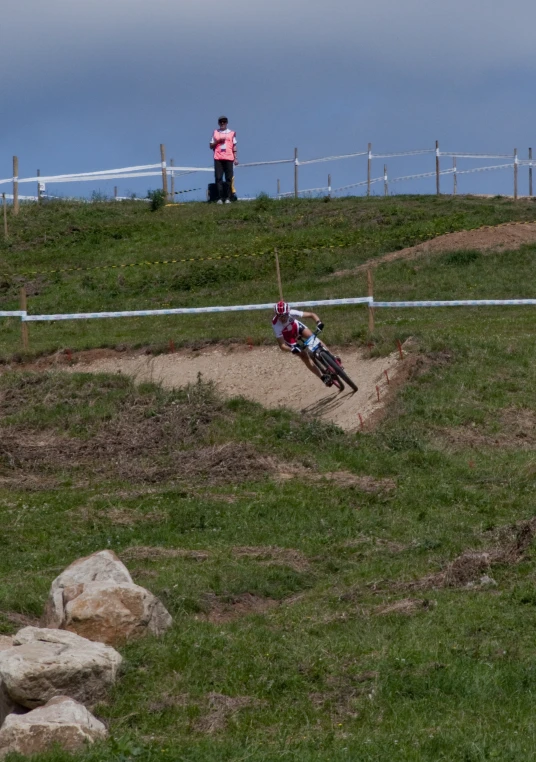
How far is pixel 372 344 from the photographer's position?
67.6 feet

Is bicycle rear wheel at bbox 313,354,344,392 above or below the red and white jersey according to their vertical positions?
below

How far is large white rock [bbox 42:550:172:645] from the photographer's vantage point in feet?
29.8

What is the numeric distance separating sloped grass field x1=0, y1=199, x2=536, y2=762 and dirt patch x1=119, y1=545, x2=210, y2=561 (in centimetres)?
5

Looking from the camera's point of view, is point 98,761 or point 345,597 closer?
point 98,761

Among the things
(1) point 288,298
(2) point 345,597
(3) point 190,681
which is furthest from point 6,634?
(1) point 288,298

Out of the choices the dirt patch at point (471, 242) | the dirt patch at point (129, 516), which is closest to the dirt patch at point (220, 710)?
the dirt patch at point (129, 516)

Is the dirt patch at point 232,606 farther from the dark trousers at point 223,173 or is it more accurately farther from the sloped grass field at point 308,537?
the dark trousers at point 223,173

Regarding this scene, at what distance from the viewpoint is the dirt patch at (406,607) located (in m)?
9.88

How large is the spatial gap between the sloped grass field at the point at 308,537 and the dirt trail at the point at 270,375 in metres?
0.64

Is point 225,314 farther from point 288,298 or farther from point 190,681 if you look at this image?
point 190,681

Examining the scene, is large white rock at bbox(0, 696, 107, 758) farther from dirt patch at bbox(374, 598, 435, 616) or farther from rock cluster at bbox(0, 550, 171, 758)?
dirt patch at bbox(374, 598, 435, 616)

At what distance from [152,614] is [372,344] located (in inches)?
468

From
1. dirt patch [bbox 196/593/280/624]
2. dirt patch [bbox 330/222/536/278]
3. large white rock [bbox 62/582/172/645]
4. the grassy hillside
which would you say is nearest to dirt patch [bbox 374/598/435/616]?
dirt patch [bbox 196/593/280/624]

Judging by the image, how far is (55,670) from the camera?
773 cm
